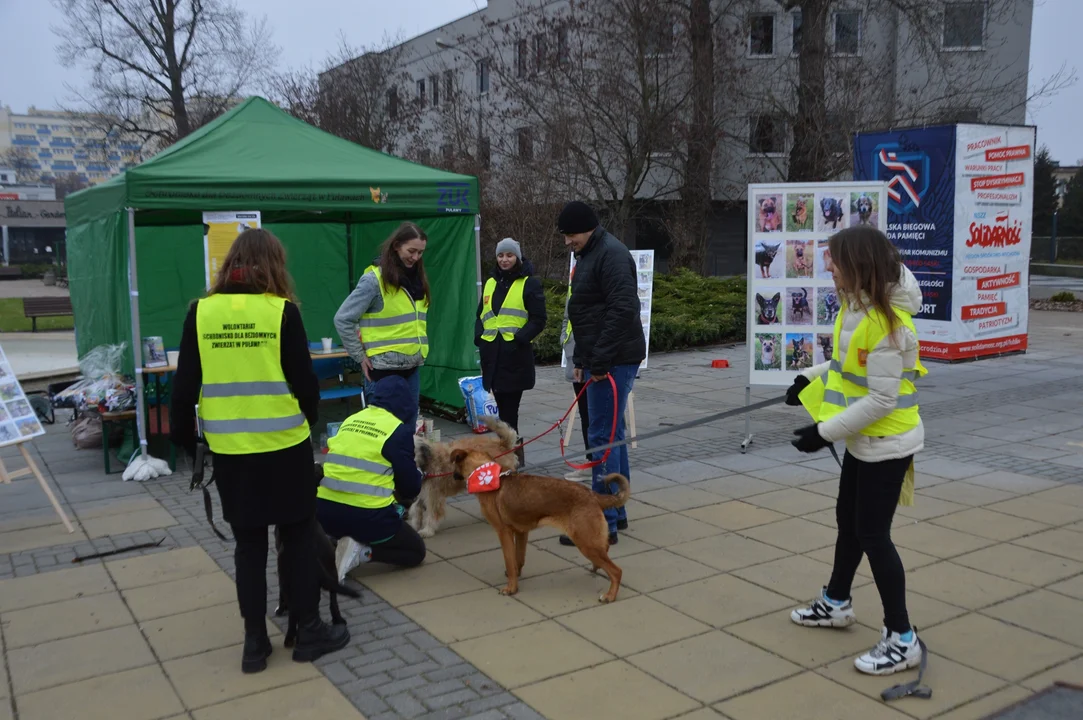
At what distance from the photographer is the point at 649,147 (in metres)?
21.2

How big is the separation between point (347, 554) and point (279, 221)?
22.6ft

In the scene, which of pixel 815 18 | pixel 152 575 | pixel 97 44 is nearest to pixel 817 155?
pixel 815 18

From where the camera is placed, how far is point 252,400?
3742 millimetres

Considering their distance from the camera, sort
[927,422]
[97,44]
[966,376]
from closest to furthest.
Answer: [927,422] < [966,376] < [97,44]

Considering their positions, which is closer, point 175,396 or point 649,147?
point 175,396

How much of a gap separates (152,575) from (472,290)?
4.78m

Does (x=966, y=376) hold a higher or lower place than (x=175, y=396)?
lower

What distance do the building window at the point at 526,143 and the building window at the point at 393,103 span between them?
6618mm

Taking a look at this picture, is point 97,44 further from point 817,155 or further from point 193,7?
point 817,155

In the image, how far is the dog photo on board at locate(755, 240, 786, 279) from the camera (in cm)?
769

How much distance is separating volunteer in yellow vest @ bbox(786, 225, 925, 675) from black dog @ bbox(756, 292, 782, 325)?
3952mm

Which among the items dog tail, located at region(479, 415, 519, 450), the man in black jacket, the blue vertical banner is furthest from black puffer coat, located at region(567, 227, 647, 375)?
the blue vertical banner

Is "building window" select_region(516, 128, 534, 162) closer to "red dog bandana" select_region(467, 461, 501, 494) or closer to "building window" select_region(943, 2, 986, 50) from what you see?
"building window" select_region(943, 2, 986, 50)

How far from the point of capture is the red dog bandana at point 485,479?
4.75 m
